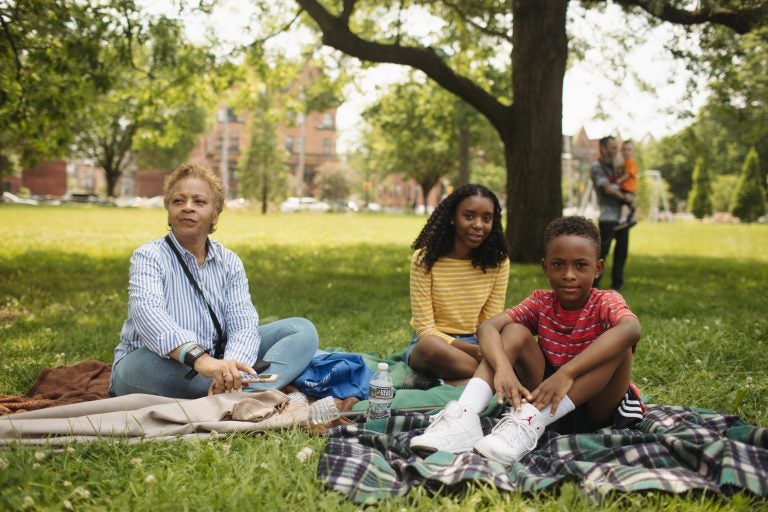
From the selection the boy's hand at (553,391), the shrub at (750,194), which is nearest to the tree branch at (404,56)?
the boy's hand at (553,391)

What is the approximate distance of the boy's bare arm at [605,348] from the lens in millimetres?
3186

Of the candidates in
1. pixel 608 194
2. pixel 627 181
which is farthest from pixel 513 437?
pixel 627 181

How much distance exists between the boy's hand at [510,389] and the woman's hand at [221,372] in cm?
138

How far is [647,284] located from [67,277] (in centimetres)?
914

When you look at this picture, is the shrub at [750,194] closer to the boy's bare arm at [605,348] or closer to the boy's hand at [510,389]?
the boy's bare arm at [605,348]

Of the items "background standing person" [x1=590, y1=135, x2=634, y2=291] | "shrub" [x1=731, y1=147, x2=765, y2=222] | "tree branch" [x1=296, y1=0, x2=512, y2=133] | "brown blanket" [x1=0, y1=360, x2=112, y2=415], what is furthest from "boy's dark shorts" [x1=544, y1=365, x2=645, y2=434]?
"shrub" [x1=731, y1=147, x2=765, y2=222]

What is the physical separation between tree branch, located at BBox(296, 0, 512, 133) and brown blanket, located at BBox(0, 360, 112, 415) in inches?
271

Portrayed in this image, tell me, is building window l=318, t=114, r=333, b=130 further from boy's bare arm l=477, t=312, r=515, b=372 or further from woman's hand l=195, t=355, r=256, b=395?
woman's hand l=195, t=355, r=256, b=395

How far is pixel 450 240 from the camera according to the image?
4773mm

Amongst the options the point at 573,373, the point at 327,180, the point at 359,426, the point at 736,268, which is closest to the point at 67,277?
the point at 359,426

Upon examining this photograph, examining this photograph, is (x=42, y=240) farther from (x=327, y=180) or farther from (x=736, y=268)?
(x=327, y=180)

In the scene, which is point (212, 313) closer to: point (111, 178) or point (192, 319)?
point (192, 319)

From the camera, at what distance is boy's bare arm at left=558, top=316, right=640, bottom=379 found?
3.19 meters

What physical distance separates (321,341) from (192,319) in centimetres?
237
